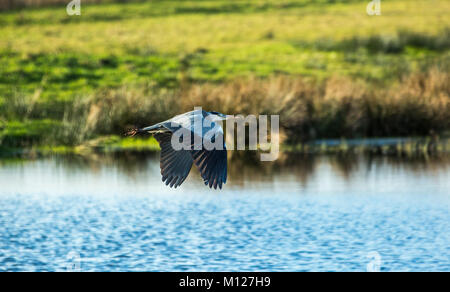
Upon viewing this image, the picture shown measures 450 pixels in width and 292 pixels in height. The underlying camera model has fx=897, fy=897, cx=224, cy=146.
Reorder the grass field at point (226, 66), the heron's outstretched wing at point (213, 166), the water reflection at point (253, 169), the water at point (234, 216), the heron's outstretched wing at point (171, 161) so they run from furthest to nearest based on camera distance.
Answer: the grass field at point (226, 66)
the water reflection at point (253, 169)
the water at point (234, 216)
the heron's outstretched wing at point (171, 161)
the heron's outstretched wing at point (213, 166)

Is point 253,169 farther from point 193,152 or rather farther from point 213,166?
point 213,166

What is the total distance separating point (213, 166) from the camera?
23.9ft

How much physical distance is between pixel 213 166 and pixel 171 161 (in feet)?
2.24

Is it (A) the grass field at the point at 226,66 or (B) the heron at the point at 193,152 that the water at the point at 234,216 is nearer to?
(A) the grass field at the point at 226,66

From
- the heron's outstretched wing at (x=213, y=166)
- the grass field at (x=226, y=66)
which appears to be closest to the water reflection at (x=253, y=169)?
the grass field at (x=226, y=66)

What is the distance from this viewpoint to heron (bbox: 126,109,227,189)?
7.27 metres

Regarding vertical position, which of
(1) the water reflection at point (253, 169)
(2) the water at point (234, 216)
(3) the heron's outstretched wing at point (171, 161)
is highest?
(3) the heron's outstretched wing at point (171, 161)

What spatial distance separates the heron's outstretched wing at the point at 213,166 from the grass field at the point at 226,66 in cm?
976

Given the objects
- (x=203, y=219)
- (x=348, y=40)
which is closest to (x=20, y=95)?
(x=203, y=219)

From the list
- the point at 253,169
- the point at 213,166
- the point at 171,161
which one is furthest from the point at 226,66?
the point at 213,166

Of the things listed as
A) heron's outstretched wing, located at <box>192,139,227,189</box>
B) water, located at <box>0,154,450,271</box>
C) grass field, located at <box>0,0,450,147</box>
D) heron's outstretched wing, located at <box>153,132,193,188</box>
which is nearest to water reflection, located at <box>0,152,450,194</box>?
water, located at <box>0,154,450,271</box>

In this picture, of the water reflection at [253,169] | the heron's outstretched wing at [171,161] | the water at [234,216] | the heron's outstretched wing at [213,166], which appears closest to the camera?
the heron's outstretched wing at [213,166]

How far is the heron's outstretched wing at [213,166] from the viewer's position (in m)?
7.23

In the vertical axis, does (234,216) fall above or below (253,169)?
below
